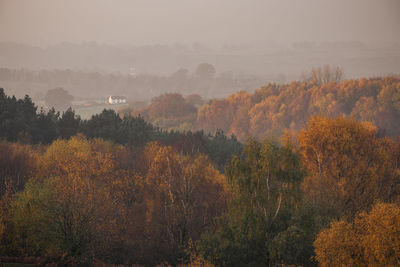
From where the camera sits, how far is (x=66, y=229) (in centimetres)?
2920

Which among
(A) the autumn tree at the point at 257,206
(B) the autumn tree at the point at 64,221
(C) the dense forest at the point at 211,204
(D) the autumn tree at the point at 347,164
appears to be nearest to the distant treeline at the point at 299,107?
(D) the autumn tree at the point at 347,164

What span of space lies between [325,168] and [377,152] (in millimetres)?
7410

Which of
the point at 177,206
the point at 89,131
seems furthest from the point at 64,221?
the point at 89,131

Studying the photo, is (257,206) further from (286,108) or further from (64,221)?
(286,108)

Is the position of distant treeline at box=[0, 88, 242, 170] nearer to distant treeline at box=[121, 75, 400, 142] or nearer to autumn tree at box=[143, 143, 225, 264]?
autumn tree at box=[143, 143, 225, 264]

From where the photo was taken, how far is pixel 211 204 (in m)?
42.0

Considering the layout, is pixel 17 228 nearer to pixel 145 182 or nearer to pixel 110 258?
pixel 110 258

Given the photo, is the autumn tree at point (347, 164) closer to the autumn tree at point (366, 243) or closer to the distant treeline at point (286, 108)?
the autumn tree at point (366, 243)

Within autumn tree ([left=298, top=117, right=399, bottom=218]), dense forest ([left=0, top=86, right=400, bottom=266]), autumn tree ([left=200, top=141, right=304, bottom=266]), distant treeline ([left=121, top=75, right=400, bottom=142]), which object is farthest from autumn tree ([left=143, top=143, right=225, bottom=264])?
distant treeline ([left=121, top=75, right=400, bottom=142])

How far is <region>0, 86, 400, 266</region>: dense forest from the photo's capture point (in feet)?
87.7

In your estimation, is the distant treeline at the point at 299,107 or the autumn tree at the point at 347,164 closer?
the autumn tree at the point at 347,164

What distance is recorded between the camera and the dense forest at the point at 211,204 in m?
26.7

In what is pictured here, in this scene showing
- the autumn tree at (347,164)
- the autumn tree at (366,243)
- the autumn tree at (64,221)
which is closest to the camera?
the autumn tree at (366,243)

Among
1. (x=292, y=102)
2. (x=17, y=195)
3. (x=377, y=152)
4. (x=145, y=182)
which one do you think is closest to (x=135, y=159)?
(x=145, y=182)
